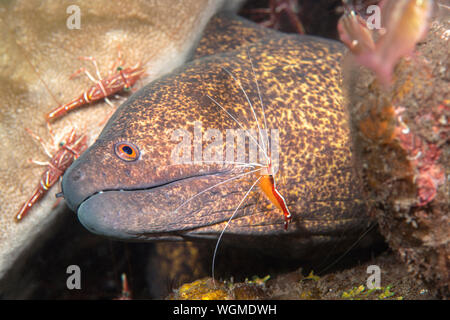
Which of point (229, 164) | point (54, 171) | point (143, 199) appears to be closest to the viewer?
point (143, 199)

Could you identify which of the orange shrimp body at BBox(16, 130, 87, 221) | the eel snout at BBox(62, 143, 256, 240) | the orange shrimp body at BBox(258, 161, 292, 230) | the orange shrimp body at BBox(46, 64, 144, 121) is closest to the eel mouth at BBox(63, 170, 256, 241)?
the eel snout at BBox(62, 143, 256, 240)

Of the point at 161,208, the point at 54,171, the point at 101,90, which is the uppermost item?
the point at 101,90

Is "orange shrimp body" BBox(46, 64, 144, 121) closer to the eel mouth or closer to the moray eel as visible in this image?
the moray eel

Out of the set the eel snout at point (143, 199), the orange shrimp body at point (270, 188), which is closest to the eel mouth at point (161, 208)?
the eel snout at point (143, 199)

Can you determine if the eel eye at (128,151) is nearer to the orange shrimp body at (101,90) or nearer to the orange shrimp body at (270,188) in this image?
the orange shrimp body at (270,188)

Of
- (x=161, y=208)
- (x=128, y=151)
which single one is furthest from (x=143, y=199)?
(x=128, y=151)

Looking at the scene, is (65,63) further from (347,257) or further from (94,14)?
(347,257)

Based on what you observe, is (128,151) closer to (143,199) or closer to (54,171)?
(143,199)
